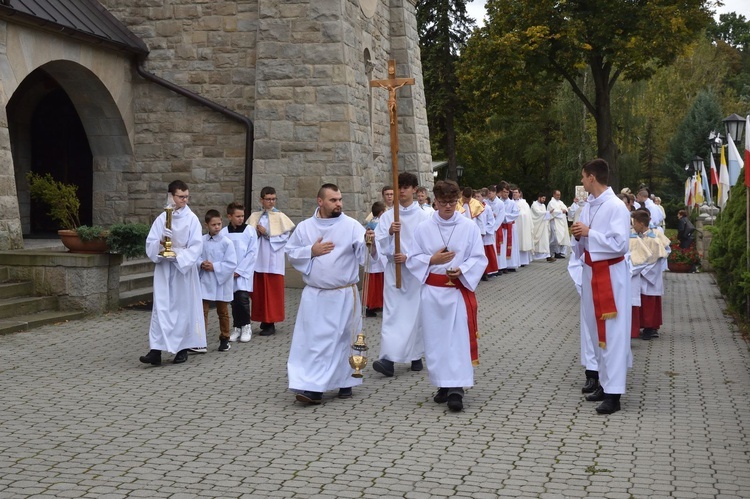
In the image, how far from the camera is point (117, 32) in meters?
17.3

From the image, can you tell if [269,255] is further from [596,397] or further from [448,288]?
[596,397]

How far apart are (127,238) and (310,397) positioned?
5.63 metres

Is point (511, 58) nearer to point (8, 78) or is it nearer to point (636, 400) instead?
point (8, 78)

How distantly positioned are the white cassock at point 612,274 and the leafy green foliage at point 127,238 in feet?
21.6

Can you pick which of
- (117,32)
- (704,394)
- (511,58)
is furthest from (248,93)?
(511,58)

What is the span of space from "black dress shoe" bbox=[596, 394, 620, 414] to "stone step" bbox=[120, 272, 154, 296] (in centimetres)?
840

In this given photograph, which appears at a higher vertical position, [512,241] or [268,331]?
[512,241]

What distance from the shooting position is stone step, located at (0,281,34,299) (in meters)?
12.3

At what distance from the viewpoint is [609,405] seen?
24.8 ft

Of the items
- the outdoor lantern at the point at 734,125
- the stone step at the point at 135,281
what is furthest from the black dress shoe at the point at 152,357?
the outdoor lantern at the point at 734,125

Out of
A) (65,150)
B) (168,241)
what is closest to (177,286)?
(168,241)

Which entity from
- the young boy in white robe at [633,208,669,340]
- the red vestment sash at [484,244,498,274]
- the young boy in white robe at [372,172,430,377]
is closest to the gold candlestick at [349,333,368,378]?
the young boy in white robe at [372,172,430,377]

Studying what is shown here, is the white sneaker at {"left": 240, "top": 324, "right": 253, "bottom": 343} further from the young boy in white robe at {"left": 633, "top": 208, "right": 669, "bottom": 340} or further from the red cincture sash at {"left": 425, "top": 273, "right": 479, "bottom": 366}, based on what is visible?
the young boy in white robe at {"left": 633, "top": 208, "right": 669, "bottom": 340}

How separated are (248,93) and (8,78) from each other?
174 inches
